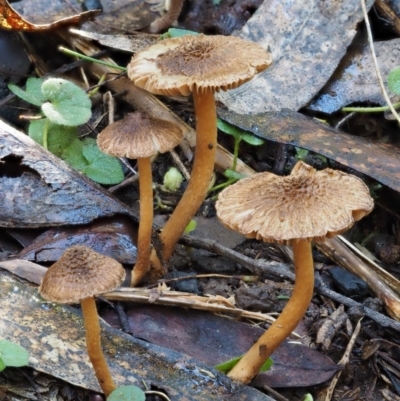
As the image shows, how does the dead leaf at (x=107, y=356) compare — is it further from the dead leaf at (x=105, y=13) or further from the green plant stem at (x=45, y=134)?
the dead leaf at (x=105, y=13)

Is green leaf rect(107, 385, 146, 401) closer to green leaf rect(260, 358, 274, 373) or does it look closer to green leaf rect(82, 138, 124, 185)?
green leaf rect(260, 358, 274, 373)

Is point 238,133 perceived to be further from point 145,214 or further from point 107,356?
point 107,356

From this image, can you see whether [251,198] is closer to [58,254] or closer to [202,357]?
[202,357]

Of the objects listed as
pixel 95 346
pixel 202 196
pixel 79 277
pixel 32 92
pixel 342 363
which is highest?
pixel 32 92

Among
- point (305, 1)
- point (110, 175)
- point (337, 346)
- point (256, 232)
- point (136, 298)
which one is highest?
point (305, 1)

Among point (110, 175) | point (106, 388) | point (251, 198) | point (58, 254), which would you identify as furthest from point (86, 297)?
point (110, 175)

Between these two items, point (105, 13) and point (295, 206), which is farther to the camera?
point (105, 13)

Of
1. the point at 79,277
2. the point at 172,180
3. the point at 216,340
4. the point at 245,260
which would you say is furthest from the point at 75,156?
the point at 79,277
